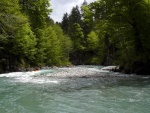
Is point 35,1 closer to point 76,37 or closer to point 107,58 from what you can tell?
point 107,58

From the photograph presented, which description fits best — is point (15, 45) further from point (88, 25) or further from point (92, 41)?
point (92, 41)

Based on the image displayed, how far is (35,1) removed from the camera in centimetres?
3722

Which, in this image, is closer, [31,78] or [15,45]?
[31,78]

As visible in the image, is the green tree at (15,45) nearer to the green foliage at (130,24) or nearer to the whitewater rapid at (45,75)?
the whitewater rapid at (45,75)

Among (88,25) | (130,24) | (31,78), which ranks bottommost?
(31,78)

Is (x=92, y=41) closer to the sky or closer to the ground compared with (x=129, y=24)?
closer to the sky

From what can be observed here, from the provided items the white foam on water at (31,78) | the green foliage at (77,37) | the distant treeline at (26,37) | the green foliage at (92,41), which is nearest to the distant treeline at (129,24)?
the white foam on water at (31,78)

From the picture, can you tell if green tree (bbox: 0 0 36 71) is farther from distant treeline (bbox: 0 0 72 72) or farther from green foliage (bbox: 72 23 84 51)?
green foliage (bbox: 72 23 84 51)

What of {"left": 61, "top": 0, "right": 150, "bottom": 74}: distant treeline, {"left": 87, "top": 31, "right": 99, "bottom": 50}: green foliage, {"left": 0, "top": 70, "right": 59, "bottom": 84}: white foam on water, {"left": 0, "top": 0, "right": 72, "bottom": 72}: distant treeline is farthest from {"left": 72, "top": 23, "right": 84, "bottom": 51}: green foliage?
{"left": 0, "top": 70, "right": 59, "bottom": 84}: white foam on water

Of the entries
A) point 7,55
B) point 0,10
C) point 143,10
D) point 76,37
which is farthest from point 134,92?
point 76,37

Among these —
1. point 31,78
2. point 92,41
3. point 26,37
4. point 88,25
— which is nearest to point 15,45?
point 26,37

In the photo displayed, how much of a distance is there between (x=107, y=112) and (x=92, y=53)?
52652 millimetres

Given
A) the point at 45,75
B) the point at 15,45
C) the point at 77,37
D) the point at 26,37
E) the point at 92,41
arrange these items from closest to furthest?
1. the point at 45,75
2. the point at 15,45
3. the point at 26,37
4. the point at 92,41
5. the point at 77,37

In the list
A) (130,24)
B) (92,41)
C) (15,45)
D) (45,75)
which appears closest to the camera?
(45,75)
